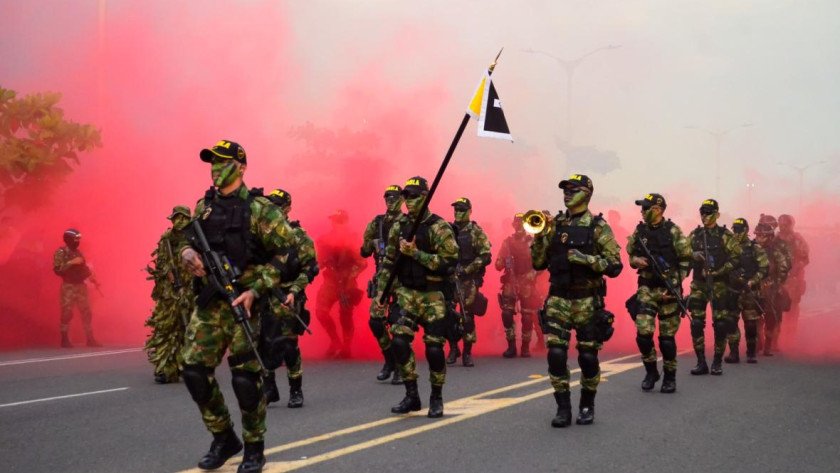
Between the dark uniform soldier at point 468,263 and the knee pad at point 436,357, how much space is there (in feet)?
14.3

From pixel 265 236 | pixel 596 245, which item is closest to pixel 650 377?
pixel 596 245

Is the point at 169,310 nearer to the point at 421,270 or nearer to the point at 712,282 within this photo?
the point at 421,270

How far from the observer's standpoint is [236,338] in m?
5.67

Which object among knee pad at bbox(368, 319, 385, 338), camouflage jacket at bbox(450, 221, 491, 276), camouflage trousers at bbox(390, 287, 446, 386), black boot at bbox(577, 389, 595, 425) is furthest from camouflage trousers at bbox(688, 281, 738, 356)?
camouflage trousers at bbox(390, 287, 446, 386)

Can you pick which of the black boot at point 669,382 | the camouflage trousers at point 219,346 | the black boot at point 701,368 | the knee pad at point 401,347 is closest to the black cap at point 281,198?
the knee pad at point 401,347

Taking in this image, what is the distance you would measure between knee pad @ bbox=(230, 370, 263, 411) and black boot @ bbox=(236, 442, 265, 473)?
0.76 ft

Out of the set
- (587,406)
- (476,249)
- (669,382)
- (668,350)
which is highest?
(476,249)

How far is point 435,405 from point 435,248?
136 cm

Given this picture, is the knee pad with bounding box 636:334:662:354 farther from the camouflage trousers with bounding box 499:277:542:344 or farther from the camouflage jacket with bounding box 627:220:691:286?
the camouflage trousers with bounding box 499:277:542:344

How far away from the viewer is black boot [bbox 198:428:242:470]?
5.87m

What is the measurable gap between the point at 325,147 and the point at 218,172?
47.3 ft

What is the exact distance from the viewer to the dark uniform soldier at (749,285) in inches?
509

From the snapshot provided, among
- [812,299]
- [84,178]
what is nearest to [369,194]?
[84,178]

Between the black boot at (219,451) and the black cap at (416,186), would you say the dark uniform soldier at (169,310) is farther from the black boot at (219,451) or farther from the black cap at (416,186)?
the black boot at (219,451)
